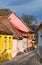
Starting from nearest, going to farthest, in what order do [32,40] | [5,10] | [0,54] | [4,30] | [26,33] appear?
[0,54] < [4,30] < [26,33] < [32,40] < [5,10]

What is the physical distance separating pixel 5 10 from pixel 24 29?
38.2ft

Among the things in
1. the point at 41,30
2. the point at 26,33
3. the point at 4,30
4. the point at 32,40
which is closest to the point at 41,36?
the point at 41,30

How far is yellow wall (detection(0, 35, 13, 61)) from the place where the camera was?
39.1 meters

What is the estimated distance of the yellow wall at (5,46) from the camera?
39125 millimetres

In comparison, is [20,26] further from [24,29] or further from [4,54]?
[4,54]

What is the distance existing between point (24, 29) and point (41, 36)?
22.2 meters

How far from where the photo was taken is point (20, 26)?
62031mm

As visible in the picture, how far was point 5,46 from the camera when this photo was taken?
40.7 m

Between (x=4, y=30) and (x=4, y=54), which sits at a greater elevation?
(x=4, y=30)

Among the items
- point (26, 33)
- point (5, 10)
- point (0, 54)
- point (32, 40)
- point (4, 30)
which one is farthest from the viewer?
point (5, 10)

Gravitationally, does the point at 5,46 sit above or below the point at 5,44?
below

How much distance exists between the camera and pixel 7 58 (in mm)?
40344

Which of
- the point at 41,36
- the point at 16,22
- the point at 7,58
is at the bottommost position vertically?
the point at 7,58

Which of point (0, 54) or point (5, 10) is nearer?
point (0, 54)
